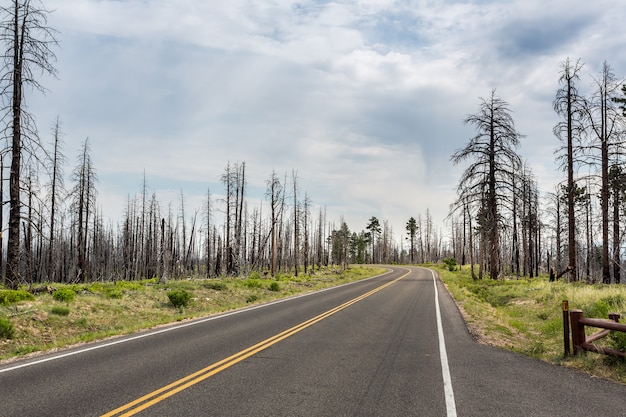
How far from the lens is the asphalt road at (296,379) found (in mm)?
5203

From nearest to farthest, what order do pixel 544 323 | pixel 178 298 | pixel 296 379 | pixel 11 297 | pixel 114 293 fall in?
1. pixel 296 379
2. pixel 11 297
3. pixel 544 323
4. pixel 114 293
5. pixel 178 298

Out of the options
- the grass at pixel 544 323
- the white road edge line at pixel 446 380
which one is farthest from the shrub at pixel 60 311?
the grass at pixel 544 323

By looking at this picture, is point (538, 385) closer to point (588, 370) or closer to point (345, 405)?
point (588, 370)

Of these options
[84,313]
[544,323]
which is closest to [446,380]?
[544,323]

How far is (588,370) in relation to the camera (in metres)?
7.48

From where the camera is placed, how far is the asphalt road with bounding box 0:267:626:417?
520cm

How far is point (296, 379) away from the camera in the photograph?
6.45 meters

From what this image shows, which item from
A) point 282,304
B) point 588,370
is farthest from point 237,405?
point 282,304

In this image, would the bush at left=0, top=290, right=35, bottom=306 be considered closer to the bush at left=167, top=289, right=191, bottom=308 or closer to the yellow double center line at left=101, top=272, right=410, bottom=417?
the bush at left=167, top=289, right=191, bottom=308

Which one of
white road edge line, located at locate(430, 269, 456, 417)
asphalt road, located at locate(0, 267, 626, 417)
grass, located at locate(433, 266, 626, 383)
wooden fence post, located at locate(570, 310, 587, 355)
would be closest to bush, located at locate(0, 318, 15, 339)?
asphalt road, located at locate(0, 267, 626, 417)

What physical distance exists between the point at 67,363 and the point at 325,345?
5343 mm

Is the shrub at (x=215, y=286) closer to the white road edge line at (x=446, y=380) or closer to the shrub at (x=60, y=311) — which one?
the shrub at (x=60, y=311)

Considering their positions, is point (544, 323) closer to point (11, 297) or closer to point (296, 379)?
point (296, 379)

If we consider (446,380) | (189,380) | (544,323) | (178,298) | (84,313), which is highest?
(189,380)
